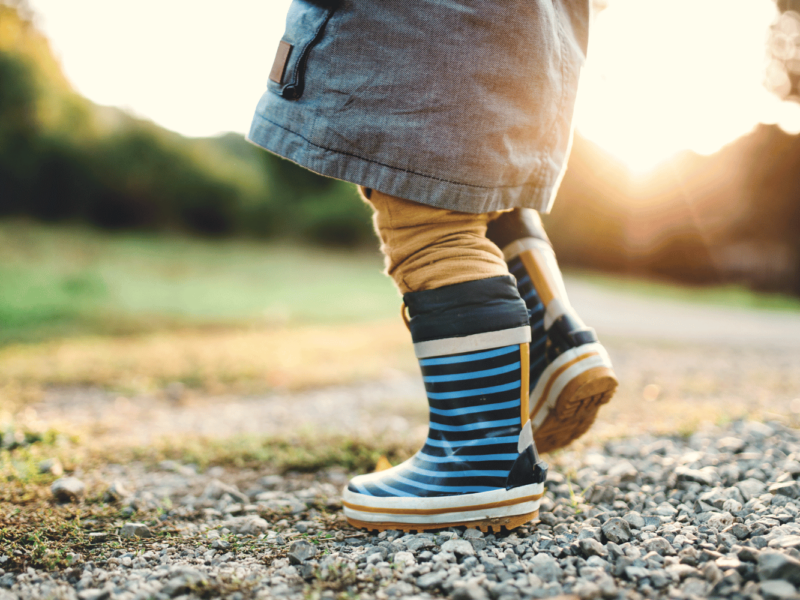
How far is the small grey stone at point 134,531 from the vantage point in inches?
40.9

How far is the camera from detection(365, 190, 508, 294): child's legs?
1023 millimetres

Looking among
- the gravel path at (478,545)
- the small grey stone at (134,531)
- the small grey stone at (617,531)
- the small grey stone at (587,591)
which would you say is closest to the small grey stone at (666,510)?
the gravel path at (478,545)

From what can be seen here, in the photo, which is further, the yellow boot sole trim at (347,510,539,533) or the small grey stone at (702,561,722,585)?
the yellow boot sole trim at (347,510,539,533)

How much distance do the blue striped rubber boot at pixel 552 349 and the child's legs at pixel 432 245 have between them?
0.22 metres

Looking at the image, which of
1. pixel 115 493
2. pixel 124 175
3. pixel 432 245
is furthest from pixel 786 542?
pixel 124 175

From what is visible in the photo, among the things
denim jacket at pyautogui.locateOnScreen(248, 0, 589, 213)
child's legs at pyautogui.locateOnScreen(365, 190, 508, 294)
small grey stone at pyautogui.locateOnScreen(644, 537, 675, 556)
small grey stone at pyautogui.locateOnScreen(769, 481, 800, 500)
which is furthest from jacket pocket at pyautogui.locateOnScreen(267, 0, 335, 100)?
small grey stone at pyautogui.locateOnScreen(769, 481, 800, 500)

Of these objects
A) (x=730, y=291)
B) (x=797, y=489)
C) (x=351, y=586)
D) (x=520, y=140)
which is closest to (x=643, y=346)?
(x=797, y=489)

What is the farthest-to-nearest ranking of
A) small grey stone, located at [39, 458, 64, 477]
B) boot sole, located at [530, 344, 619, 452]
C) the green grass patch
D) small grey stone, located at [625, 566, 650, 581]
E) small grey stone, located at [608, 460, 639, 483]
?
the green grass patch < small grey stone, located at [39, 458, 64, 477] < small grey stone, located at [608, 460, 639, 483] < boot sole, located at [530, 344, 619, 452] < small grey stone, located at [625, 566, 650, 581]

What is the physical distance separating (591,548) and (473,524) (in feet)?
0.70

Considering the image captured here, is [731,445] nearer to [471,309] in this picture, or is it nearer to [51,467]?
[471,309]

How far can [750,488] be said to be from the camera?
111 centimetres

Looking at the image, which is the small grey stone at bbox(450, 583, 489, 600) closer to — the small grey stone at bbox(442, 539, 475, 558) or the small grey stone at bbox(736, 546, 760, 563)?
the small grey stone at bbox(442, 539, 475, 558)

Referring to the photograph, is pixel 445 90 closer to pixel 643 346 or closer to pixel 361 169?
pixel 361 169

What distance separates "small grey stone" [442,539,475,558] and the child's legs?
1.48 feet
